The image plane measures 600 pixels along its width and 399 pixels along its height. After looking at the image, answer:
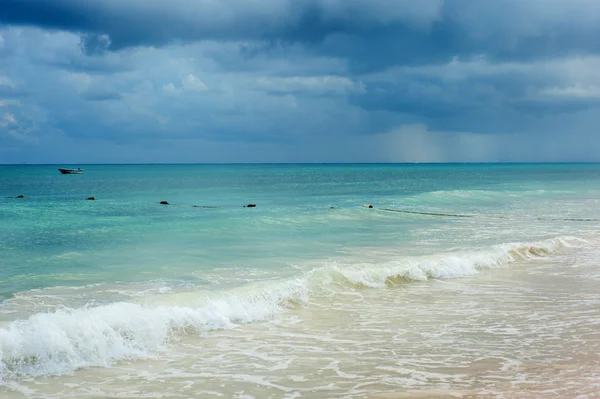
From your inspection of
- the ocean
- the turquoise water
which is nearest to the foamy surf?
the ocean

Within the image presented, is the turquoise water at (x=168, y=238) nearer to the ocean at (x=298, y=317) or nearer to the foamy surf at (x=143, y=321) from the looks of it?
the ocean at (x=298, y=317)

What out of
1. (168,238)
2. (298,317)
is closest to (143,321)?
(298,317)

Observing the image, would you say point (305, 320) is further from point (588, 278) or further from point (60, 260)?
point (60, 260)

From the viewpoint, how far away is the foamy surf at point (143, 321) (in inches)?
329

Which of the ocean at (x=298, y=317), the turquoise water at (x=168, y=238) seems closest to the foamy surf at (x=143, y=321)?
the ocean at (x=298, y=317)

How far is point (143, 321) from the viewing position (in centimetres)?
962

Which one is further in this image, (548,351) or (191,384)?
(548,351)

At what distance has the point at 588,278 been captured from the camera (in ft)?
47.3

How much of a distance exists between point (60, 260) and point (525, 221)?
67.9 ft

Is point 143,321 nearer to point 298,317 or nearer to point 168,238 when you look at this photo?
point 298,317

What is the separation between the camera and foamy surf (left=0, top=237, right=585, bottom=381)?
27.5ft

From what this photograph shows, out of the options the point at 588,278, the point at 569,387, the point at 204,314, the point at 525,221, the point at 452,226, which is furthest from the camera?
the point at 525,221

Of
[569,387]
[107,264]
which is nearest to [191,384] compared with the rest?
[569,387]

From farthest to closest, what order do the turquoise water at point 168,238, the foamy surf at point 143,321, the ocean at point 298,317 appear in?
the turquoise water at point 168,238
the foamy surf at point 143,321
the ocean at point 298,317
